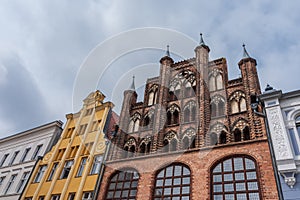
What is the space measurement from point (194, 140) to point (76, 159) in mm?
9536

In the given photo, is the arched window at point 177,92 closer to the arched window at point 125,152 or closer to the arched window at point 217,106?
the arched window at point 217,106

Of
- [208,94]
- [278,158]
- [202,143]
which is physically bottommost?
[278,158]

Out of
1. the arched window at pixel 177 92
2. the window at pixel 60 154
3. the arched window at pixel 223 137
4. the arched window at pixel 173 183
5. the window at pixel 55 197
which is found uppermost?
the arched window at pixel 177 92

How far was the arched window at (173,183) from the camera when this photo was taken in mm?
13758

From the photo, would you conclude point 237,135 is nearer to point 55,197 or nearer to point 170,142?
point 170,142

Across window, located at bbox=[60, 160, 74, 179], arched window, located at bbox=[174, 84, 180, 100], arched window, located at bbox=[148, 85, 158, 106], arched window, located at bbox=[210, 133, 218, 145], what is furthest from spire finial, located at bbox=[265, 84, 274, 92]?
window, located at bbox=[60, 160, 74, 179]

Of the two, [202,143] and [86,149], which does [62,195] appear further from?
[202,143]

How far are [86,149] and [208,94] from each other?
10.3m

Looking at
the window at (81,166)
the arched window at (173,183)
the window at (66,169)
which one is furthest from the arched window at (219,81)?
the window at (66,169)

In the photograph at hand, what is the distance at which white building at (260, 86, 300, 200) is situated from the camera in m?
10.9

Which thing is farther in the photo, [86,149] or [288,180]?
[86,149]

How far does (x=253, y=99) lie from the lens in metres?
14.8

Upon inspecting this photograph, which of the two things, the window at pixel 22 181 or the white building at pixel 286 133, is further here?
the window at pixel 22 181

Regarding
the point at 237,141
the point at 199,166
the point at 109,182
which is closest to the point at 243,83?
the point at 237,141
